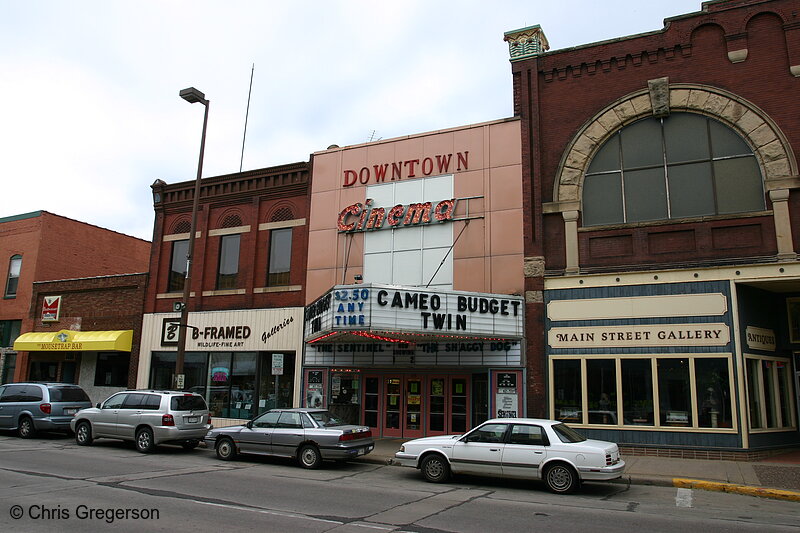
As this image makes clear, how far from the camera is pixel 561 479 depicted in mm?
12242

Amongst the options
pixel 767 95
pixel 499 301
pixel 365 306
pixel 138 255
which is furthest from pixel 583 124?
pixel 138 255

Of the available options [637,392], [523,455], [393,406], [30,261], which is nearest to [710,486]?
[523,455]

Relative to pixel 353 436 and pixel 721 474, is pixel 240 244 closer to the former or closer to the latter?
pixel 353 436

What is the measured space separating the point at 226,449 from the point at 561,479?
361 inches

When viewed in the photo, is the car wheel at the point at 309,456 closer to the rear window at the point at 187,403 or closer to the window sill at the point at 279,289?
the rear window at the point at 187,403

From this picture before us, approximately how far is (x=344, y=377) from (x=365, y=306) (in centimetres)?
603

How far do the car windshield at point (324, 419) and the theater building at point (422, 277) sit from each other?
2.59m

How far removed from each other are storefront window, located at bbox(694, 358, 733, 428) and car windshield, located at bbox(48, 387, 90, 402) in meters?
20.7

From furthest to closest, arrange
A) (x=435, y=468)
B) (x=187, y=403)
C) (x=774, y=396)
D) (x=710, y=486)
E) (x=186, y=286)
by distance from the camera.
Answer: (x=186, y=286)
(x=187, y=403)
(x=774, y=396)
(x=435, y=468)
(x=710, y=486)

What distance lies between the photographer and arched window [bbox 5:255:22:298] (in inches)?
1233

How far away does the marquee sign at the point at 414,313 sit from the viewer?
17250 mm

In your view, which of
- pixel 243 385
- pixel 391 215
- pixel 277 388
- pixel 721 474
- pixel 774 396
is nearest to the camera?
pixel 721 474

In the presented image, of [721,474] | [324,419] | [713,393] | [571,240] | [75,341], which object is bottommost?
[721,474]

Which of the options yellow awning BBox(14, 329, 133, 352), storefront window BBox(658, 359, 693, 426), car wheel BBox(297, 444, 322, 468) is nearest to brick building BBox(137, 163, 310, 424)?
yellow awning BBox(14, 329, 133, 352)
